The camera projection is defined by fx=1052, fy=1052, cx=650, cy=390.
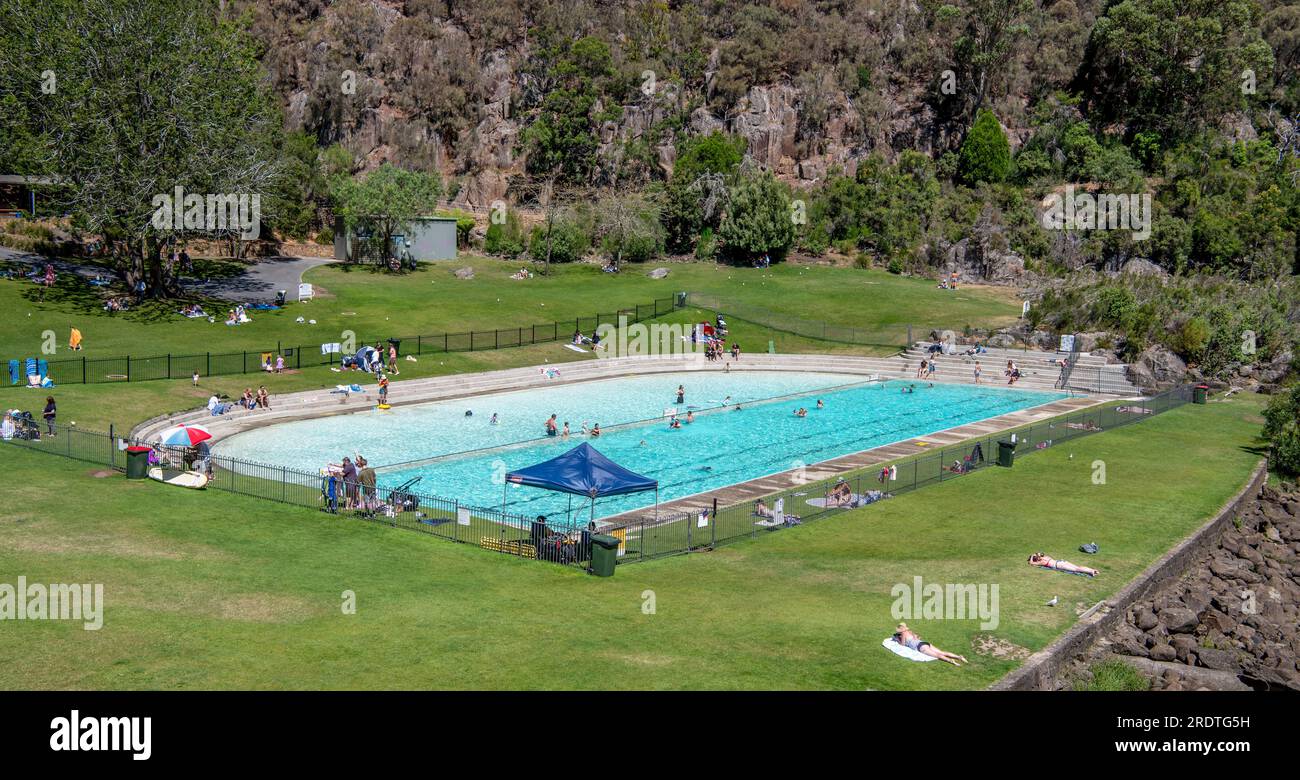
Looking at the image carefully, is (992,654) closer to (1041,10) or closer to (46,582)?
(46,582)

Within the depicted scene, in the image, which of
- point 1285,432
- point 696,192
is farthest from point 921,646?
point 696,192

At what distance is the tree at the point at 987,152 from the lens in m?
91.4

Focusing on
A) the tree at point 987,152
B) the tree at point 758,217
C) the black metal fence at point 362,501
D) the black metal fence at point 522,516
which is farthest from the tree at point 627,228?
the black metal fence at point 362,501

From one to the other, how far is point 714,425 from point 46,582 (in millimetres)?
30912

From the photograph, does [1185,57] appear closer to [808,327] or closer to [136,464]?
[808,327]

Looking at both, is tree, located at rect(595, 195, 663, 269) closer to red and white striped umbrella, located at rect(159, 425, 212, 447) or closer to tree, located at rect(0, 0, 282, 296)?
tree, located at rect(0, 0, 282, 296)

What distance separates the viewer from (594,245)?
281 feet

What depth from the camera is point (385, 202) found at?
73.0 metres

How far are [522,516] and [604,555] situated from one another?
4.93 meters

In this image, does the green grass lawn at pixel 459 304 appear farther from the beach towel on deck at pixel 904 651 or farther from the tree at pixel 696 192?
the beach towel on deck at pixel 904 651

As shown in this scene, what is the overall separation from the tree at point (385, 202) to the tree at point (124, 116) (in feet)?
44.9

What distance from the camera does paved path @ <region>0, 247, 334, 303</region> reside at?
62297 millimetres
